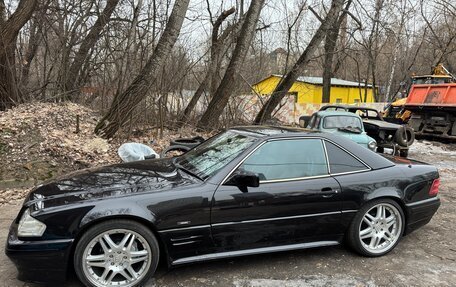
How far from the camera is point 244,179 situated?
11.5ft

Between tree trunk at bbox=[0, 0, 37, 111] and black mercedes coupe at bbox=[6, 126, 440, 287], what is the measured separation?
7056mm

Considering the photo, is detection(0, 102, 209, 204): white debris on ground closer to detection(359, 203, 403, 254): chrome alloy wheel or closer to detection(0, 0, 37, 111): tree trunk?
detection(0, 0, 37, 111): tree trunk

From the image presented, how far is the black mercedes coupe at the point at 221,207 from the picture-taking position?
10.3 ft

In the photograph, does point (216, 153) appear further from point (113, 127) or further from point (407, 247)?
point (113, 127)

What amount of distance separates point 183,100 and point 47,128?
4535 mm

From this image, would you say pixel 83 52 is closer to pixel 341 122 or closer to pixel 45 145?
pixel 45 145

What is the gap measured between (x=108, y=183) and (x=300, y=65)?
31.4ft

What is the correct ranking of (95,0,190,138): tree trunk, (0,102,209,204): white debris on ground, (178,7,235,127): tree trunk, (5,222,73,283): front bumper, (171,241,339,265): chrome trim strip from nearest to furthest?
(5,222,73,283): front bumper, (171,241,339,265): chrome trim strip, (0,102,209,204): white debris on ground, (95,0,190,138): tree trunk, (178,7,235,127): tree trunk

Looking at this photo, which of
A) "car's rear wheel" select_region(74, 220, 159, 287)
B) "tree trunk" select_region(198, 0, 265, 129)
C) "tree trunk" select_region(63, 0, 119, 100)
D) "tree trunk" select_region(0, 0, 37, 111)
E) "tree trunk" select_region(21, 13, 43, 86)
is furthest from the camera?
"tree trunk" select_region(21, 13, 43, 86)

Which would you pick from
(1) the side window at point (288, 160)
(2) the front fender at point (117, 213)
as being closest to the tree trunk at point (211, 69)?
(1) the side window at point (288, 160)

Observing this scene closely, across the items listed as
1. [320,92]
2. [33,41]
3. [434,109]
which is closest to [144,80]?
[33,41]

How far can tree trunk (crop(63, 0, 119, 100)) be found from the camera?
13.3 m

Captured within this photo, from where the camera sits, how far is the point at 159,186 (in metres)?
3.50

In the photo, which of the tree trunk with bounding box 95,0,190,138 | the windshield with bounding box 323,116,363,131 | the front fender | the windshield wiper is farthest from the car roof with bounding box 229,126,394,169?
the tree trunk with bounding box 95,0,190,138
